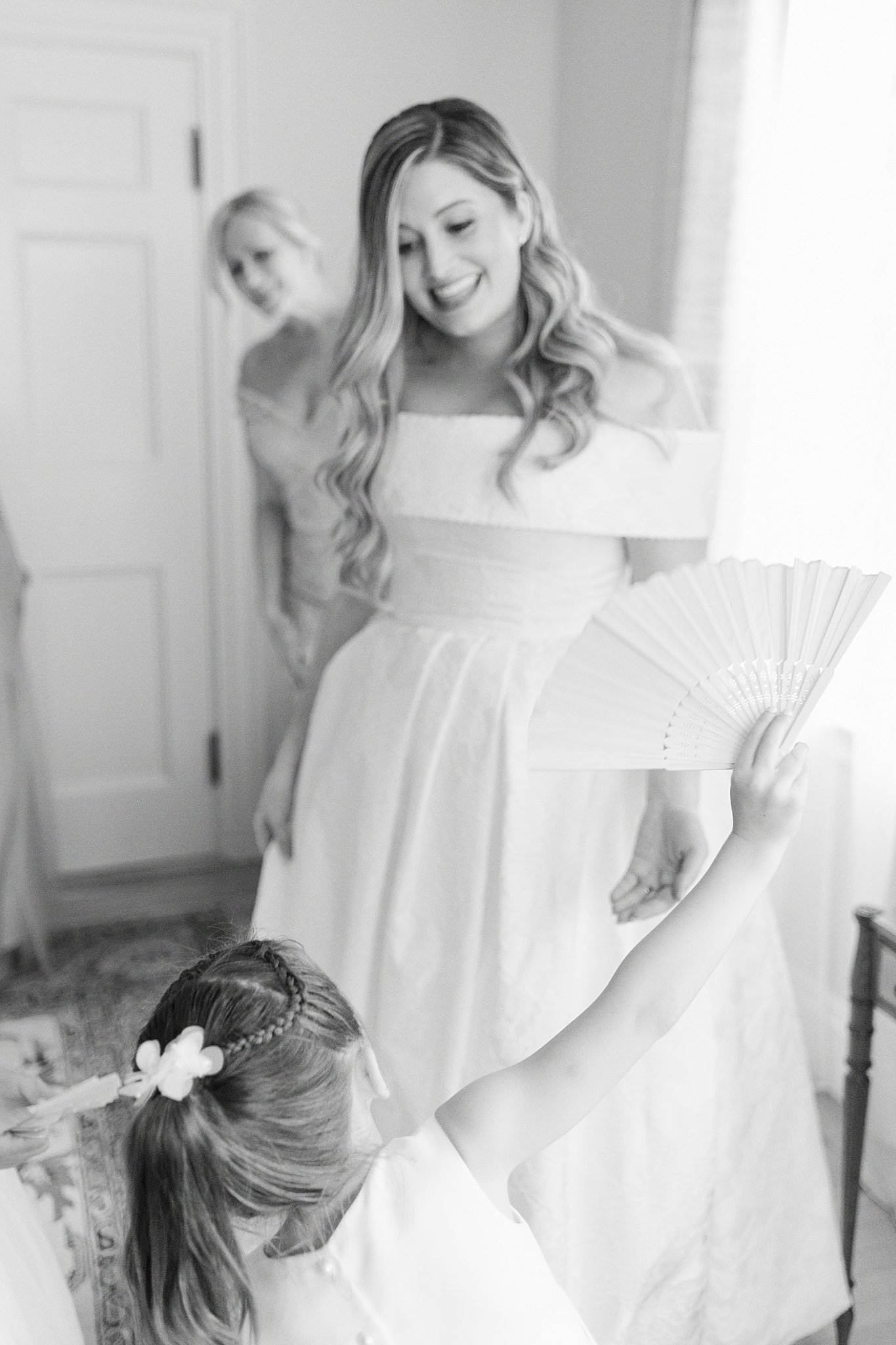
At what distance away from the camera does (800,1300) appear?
168cm

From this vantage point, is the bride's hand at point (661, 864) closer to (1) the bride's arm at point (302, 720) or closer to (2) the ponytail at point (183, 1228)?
(1) the bride's arm at point (302, 720)

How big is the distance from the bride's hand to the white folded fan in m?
0.25

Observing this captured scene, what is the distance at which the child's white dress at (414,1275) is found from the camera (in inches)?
39.4

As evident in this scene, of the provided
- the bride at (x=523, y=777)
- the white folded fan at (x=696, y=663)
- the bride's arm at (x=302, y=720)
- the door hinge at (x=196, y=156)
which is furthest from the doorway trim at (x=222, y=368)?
the white folded fan at (x=696, y=663)

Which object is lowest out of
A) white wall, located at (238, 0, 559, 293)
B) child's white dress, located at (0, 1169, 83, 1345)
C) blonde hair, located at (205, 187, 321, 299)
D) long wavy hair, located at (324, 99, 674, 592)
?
child's white dress, located at (0, 1169, 83, 1345)

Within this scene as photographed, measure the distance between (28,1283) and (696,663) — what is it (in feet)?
3.11

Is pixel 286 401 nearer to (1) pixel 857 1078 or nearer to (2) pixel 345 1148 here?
(1) pixel 857 1078

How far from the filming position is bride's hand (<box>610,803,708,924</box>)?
1.41m

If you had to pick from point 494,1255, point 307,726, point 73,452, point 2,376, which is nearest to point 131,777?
point 73,452

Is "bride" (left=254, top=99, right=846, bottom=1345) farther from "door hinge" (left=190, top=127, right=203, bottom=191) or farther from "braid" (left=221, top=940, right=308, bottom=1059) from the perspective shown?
"door hinge" (left=190, top=127, right=203, bottom=191)

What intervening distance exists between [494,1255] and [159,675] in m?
2.72

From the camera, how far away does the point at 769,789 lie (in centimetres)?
106

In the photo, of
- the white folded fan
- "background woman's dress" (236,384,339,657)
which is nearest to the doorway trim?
"background woman's dress" (236,384,339,657)

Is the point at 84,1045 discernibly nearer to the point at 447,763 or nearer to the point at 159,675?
the point at 159,675
